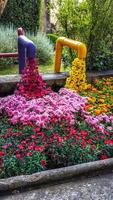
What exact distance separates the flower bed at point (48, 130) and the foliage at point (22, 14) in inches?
242

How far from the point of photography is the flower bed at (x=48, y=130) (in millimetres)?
4448

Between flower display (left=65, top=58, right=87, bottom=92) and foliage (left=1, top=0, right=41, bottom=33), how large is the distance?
5.71 metres

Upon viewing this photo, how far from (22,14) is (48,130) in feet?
24.6

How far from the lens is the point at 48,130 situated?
490cm

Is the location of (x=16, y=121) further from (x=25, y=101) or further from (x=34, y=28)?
(x=34, y=28)

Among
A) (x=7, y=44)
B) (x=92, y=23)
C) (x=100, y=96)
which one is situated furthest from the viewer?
(x=7, y=44)

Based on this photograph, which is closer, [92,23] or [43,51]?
[92,23]

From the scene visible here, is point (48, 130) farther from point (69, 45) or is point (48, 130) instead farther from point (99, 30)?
point (99, 30)

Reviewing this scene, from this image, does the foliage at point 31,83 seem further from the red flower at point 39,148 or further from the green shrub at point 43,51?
the green shrub at point 43,51

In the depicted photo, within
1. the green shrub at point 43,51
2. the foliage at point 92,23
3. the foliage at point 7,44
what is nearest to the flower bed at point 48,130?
the foliage at point 92,23

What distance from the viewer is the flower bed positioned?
4448 millimetres

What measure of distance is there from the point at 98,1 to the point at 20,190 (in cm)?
389

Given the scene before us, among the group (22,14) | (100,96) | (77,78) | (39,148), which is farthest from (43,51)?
(39,148)

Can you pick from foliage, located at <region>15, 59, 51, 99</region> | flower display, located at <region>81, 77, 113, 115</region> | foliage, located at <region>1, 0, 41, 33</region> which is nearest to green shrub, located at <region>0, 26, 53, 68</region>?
foliage, located at <region>1, 0, 41, 33</region>
